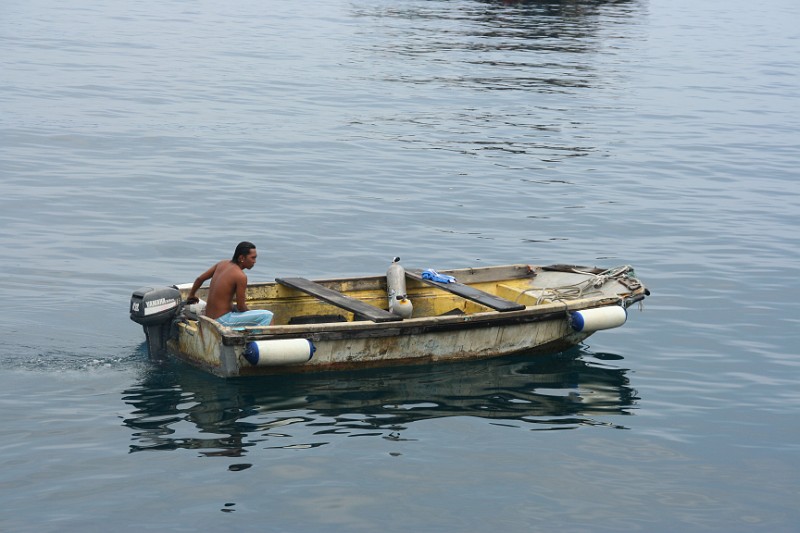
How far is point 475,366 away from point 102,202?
10.8 m

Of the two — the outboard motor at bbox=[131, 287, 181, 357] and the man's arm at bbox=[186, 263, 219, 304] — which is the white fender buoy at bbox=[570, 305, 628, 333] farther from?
the outboard motor at bbox=[131, 287, 181, 357]

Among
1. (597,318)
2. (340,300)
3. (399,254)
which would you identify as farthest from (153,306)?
(399,254)

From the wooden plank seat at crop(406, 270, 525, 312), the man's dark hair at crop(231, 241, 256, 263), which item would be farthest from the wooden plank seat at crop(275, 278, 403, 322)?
the man's dark hair at crop(231, 241, 256, 263)

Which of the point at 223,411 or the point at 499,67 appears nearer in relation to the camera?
the point at 223,411

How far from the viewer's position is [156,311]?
13469 millimetres

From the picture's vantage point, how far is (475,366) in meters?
14.7

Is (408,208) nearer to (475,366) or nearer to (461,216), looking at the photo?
(461,216)

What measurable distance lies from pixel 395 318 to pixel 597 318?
277 cm

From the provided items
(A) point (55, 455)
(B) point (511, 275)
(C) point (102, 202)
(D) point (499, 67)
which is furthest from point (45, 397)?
(D) point (499, 67)

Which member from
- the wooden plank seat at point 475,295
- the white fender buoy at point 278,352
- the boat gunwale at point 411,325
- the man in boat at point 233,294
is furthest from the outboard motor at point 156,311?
the wooden plank seat at point 475,295

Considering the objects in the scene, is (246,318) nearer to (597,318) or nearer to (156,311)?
(156,311)

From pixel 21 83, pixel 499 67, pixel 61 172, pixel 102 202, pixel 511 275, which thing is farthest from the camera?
pixel 499 67

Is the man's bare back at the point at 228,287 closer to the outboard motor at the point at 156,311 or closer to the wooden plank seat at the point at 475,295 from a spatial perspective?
the outboard motor at the point at 156,311

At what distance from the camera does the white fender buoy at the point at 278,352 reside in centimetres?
1291
